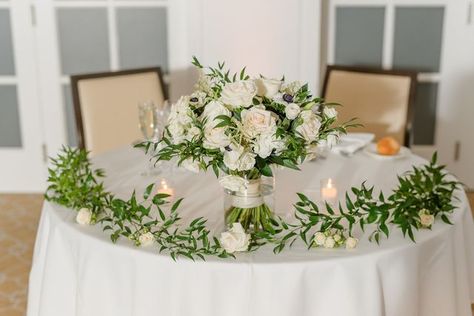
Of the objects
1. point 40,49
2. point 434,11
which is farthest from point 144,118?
point 434,11

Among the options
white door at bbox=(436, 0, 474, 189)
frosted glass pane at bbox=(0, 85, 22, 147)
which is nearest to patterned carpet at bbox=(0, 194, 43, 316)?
frosted glass pane at bbox=(0, 85, 22, 147)

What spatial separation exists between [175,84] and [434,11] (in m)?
1.55

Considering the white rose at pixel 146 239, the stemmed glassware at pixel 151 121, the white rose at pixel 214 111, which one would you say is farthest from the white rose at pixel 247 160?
the stemmed glassware at pixel 151 121

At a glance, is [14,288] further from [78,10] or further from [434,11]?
[434,11]

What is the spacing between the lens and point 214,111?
1565 millimetres

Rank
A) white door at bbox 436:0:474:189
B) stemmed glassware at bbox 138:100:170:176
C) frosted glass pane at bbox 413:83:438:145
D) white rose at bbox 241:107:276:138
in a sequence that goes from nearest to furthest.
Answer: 1. white rose at bbox 241:107:276:138
2. stemmed glassware at bbox 138:100:170:176
3. white door at bbox 436:0:474:189
4. frosted glass pane at bbox 413:83:438:145

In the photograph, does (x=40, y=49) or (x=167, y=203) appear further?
(x=40, y=49)

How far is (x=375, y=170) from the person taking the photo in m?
2.30

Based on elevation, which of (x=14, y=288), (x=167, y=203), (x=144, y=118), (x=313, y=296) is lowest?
(x=14, y=288)

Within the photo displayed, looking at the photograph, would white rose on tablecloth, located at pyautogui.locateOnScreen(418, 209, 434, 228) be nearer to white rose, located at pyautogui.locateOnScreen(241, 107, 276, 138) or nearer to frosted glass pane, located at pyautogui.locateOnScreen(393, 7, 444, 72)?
white rose, located at pyautogui.locateOnScreen(241, 107, 276, 138)

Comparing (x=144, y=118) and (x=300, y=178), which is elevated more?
(x=144, y=118)

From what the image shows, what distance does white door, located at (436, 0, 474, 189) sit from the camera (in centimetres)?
382

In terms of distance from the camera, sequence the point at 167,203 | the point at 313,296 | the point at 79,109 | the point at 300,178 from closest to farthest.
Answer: the point at 313,296 < the point at 167,203 < the point at 300,178 < the point at 79,109

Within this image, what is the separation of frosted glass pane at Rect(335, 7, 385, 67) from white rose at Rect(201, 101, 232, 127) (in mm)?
2481
